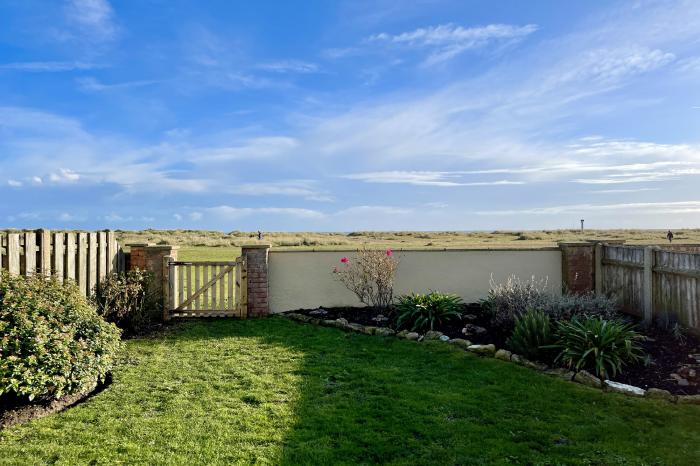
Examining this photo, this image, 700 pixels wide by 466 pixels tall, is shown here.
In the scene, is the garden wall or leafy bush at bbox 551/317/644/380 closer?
leafy bush at bbox 551/317/644/380

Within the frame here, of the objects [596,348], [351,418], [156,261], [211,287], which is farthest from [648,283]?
[156,261]

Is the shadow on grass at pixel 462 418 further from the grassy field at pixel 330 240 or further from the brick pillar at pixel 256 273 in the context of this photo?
the grassy field at pixel 330 240

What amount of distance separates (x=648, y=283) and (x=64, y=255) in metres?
9.07

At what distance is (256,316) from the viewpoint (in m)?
9.35

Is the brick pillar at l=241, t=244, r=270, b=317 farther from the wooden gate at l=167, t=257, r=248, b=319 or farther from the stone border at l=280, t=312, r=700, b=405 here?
the stone border at l=280, t=312, r=700, b=405

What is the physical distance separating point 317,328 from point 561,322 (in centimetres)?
378

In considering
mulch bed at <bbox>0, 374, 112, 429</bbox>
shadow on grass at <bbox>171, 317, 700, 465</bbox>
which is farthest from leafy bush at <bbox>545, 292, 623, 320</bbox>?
mulch bed at <bbox>0, 374, 112, 429</bbox>

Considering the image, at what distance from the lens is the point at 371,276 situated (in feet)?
29.9

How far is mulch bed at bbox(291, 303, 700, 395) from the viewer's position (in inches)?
217

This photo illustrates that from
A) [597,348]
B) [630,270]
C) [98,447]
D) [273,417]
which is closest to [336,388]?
[273,417]

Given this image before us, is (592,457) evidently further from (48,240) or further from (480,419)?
(48,240)

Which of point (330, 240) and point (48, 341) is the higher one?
point (330, 240)

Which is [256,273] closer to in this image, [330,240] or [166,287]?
[166,287]

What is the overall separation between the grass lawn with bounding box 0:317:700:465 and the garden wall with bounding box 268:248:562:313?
11.0ft
